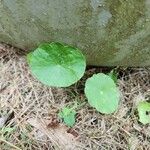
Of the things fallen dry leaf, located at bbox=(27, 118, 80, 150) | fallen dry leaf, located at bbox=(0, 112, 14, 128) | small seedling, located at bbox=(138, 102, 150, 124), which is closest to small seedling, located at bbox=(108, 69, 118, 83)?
small seedling, located at bbox=(138, 102, 150, 124)

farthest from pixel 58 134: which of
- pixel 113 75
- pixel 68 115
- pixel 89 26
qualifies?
pixel 89 26

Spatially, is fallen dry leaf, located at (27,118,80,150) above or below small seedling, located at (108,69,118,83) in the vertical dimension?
below

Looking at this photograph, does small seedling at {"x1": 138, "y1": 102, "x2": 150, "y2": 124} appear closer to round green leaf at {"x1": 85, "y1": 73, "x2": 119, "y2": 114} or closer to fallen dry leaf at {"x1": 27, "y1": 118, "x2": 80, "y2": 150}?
round green leaf at {"x1": 85, "y1": 73, "x2": 119, "y2": 114}

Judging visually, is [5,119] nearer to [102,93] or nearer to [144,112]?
[102,93]

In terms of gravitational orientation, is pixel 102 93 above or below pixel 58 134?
above

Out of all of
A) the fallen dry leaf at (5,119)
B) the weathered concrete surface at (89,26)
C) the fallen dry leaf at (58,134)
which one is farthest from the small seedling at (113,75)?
the fallen dry leaf at (5,119)

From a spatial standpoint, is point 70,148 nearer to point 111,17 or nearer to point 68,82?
point 68,82
